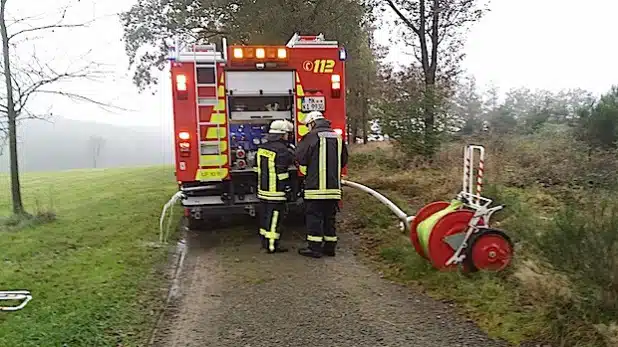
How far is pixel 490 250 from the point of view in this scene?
533 cm

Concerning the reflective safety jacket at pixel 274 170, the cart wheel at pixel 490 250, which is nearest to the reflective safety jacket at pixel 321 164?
the reflective safety jacket at pixel 274 170

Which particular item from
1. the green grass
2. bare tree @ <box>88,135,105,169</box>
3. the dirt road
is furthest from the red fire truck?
bare tree @ <box>88,135,105,169</box>

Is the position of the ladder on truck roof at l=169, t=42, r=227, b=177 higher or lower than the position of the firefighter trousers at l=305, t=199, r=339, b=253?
higher

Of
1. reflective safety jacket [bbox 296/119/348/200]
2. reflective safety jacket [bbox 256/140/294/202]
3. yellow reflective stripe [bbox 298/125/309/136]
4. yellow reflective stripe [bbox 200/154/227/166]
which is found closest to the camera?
reflective safety jacket [bbox 296/119/348/200]

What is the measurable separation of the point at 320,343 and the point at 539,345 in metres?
1.50

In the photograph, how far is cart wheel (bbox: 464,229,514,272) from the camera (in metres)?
5.32

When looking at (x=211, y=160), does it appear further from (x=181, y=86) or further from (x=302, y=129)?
(x=302, y=129)

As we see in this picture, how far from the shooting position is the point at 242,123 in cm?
863

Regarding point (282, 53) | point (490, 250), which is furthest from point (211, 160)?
point (490, 250)

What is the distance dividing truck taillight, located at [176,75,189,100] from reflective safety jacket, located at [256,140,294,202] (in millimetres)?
1353

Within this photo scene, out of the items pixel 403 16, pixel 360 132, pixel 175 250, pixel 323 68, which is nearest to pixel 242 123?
pixel 323 68

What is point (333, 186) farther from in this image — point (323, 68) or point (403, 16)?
point (403, 16)

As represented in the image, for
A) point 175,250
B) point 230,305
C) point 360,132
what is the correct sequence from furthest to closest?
point 360,132 → point 175,250 → point 230,305

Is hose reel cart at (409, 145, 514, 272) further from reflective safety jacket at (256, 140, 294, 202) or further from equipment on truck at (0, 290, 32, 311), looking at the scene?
equipment on truck at (0, 290, 32, 311)
